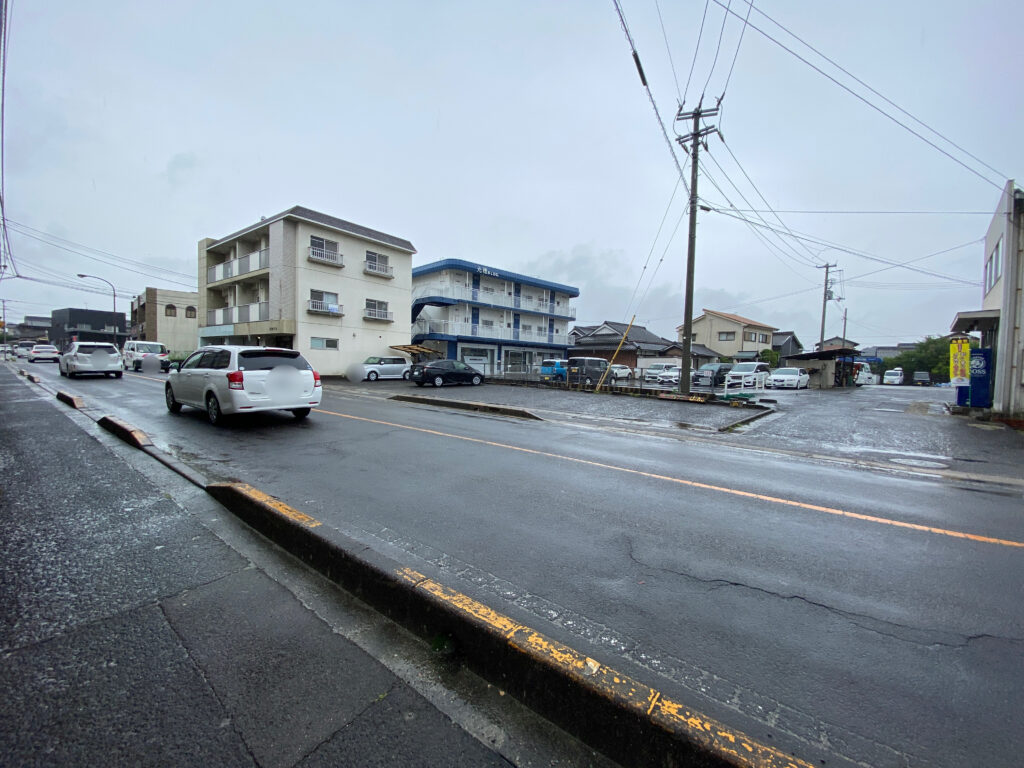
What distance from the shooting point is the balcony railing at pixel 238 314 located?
2622 centimetres

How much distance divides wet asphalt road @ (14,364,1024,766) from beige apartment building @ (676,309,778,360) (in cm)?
4697

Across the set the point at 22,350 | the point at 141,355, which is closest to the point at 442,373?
the point at 141,355

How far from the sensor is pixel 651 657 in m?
2.12

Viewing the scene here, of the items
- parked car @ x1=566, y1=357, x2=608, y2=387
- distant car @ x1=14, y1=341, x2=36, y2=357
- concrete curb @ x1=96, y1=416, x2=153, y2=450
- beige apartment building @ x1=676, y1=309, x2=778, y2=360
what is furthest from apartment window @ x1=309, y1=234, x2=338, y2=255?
distant car @ x1=14, y1=341, x2=36, y2=357

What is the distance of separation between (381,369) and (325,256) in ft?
24.3

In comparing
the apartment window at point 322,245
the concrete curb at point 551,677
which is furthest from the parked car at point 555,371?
the concrete curb at point 551,677

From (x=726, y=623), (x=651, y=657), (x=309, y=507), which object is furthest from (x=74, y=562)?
(x=726, y=623)

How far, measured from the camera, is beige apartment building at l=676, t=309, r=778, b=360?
49812 mm

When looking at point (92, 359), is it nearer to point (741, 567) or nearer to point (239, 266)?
point (239, 266)

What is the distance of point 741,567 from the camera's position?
309 centimetres

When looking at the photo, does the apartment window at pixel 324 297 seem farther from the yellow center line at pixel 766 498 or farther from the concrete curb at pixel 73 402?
the yellow center line at pixel 766 498

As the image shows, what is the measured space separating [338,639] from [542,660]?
1.11 meters

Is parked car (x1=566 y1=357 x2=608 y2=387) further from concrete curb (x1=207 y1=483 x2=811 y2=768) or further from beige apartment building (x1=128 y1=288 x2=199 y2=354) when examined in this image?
beige apartment building (x1=128 y1=288 x2=199 y2=354)

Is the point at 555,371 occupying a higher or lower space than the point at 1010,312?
lower
